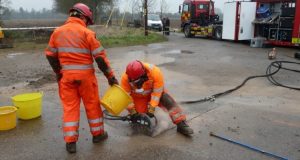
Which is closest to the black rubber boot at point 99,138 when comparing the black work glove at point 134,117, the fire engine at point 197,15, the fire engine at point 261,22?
the black work glove at point 134,117

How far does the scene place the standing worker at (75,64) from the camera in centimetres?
398

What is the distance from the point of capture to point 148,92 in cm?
472

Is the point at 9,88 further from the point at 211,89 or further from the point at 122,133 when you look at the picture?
the point at 211,89

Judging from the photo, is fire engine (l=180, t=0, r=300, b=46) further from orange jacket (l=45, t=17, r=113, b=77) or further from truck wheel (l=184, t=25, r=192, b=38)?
orange jacket (l=45, t=17, r=113, b=77)

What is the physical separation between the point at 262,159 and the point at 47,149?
2699 mm

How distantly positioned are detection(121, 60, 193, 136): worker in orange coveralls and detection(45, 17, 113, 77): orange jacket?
60cm

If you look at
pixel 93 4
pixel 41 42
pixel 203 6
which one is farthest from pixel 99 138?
pixel 93 4

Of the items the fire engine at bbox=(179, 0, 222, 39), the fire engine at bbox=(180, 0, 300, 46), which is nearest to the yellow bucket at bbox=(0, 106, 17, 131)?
the fire engine at bbox=(180, 0, 300, 46)

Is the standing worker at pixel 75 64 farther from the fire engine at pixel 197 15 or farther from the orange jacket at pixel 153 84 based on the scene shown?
the fire engine at pixel 197 15

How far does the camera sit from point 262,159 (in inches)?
156

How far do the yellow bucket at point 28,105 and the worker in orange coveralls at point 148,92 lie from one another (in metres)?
1.53

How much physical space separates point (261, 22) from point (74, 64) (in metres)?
15.3

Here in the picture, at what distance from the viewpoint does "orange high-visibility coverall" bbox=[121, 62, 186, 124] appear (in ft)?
14.8

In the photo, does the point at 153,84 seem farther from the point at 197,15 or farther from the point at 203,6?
the point at 203,6
